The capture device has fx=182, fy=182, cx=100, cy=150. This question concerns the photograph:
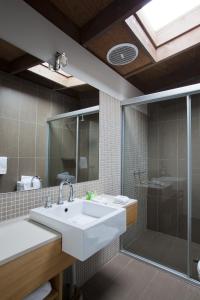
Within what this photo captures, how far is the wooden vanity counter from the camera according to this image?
0.82m

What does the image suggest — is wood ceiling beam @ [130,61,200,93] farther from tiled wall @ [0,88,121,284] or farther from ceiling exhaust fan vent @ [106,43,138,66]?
tiled wall @ [0,88,121,284]

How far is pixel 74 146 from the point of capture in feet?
6.07

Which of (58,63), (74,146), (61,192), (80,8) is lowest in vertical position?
(61,192)

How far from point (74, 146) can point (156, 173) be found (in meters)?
1.30

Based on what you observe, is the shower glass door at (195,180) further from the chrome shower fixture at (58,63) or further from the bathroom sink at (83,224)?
the chrome shower fixture at (58,63)

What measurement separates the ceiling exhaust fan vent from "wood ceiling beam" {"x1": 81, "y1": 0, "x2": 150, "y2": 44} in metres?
0.29

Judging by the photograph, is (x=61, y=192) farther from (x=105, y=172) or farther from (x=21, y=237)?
(x=105, y=172)

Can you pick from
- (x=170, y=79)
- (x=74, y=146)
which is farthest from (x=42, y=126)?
(x=170, y=79)

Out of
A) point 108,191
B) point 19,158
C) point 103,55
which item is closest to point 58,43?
point 103,55

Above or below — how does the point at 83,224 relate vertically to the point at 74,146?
below

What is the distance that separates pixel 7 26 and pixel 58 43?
452 mm

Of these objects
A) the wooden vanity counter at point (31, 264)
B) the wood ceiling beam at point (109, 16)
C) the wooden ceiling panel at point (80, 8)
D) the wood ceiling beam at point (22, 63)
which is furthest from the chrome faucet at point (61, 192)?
the wooden ceiling panel at point (80, 8)

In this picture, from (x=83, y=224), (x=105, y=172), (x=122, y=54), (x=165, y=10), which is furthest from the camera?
(x=105, y=172)

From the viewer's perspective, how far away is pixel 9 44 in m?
1.29
